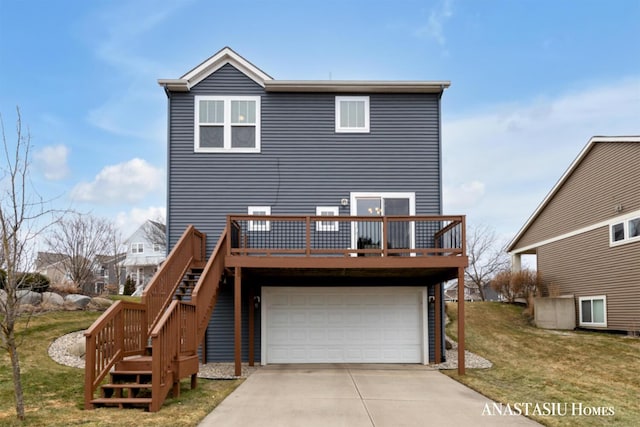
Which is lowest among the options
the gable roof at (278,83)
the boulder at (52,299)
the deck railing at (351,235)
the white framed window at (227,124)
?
the boulder at (52,299)

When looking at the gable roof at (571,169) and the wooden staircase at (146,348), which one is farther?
the gable roof at (571,169)

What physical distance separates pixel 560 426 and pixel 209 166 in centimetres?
1076

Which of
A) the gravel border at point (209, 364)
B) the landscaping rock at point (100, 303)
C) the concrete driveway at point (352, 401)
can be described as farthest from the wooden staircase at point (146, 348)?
the landscaping rock at point (100, 303)

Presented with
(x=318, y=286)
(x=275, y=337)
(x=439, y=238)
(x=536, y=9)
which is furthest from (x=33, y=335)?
(x=536, y=9)

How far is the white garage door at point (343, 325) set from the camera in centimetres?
1498

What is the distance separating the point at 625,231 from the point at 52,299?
18.2 metres

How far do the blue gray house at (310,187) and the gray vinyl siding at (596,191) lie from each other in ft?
23.3

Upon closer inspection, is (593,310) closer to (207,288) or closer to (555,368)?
(555,368)

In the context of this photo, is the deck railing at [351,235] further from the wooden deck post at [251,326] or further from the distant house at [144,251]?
the distant house at [144,251]

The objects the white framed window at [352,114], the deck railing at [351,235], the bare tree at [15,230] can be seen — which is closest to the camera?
the bare tree at [15,230]

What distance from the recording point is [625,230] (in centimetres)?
1798

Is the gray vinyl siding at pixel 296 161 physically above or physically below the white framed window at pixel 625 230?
above

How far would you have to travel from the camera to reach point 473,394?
998 cm

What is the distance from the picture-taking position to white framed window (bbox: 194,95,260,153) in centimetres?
1527
